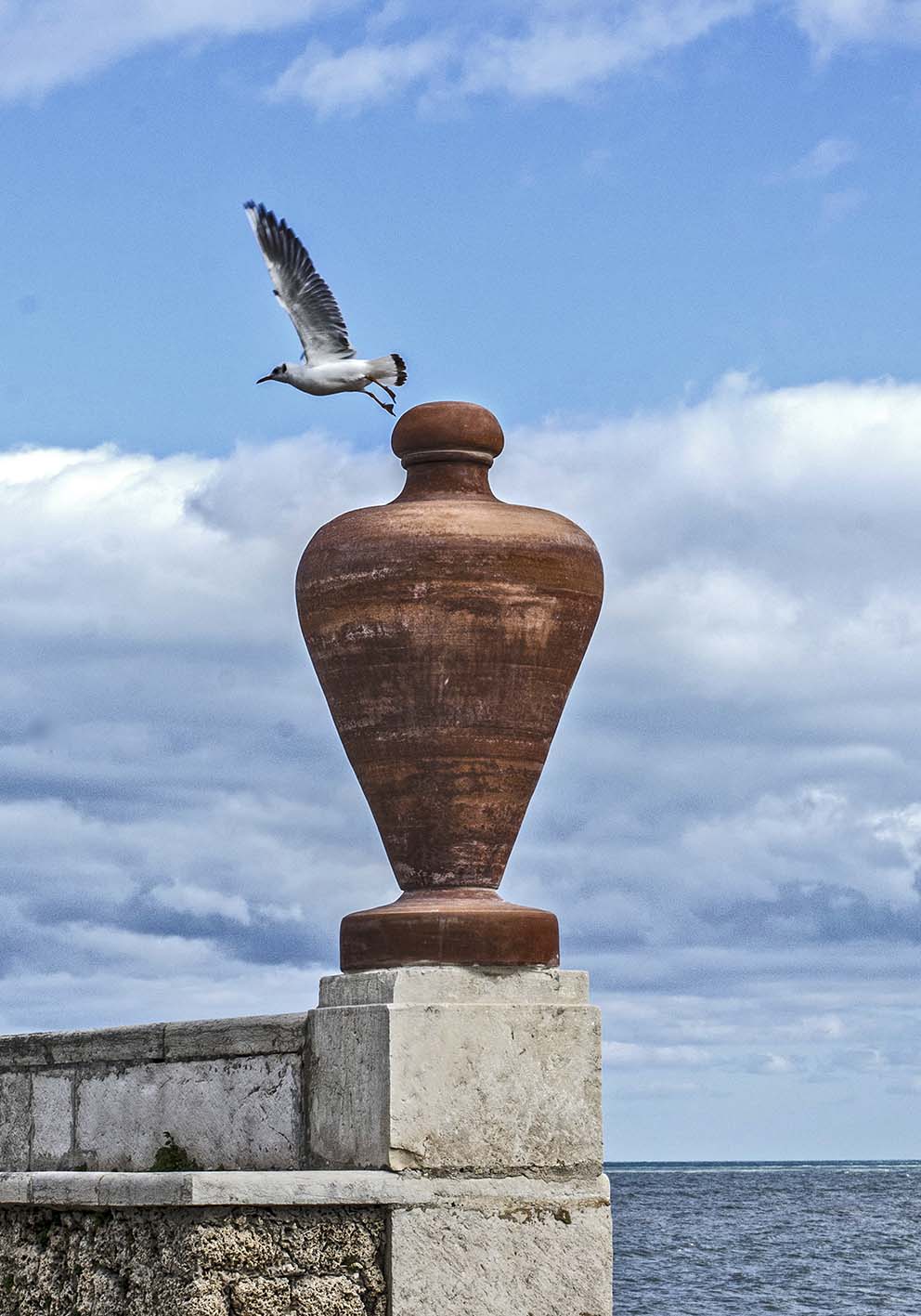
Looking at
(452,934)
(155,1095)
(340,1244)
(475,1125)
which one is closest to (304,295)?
(452,934)

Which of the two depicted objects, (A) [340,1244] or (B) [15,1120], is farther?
(B) [15,1120]

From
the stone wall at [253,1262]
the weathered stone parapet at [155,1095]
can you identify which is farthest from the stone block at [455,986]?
the stone wall at [253,1262]

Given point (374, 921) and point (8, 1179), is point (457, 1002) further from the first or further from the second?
point (8, 1179)

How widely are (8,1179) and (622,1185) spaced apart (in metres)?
98.4

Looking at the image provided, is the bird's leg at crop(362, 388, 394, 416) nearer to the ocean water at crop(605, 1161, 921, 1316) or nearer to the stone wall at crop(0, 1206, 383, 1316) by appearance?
the stone wall at crop(0, 1206, 383, 1316)

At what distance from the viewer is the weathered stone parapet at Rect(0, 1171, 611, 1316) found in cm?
519

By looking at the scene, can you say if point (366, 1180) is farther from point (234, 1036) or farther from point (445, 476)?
point (445, 476)

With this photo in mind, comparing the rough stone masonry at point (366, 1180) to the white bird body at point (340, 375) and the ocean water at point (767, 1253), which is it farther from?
the ocean water at point (767, 1253)

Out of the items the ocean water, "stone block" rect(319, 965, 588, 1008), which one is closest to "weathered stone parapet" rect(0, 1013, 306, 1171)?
"stone block" rect(319, 965, 588, 1008)

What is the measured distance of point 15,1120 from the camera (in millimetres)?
6875

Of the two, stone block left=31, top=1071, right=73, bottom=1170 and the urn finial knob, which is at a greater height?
the urn finial knob

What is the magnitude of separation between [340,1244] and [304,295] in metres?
3.23

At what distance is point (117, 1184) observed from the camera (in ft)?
17.7

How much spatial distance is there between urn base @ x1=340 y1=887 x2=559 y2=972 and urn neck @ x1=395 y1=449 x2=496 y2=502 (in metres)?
1.27
